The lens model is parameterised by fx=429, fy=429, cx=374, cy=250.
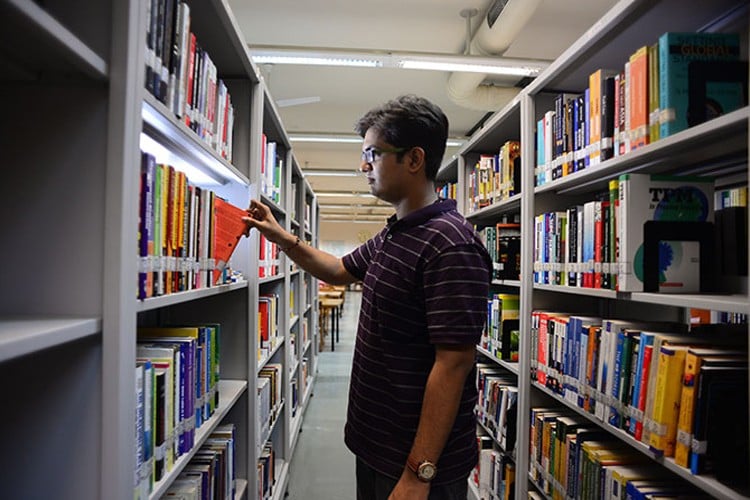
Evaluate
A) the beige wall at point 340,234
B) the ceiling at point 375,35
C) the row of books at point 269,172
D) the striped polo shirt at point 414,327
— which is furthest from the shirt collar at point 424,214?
the beige wall at point 340,234

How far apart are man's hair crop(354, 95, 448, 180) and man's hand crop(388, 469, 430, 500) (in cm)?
89

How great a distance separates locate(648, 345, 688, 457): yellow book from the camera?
1085 mm

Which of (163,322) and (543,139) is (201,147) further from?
(543,139)

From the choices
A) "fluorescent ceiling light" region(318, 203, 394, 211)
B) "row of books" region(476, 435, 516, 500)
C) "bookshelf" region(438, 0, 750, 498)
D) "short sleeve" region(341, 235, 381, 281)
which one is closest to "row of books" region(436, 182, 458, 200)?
"bookshelf" region(438, 0, 750, 498)

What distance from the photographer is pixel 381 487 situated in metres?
1.26

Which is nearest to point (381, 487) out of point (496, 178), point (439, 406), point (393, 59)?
point (439, 406)

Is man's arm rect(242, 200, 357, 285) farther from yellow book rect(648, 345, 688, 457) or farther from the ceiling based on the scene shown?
the ceiling

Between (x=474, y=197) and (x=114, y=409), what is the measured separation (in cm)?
249

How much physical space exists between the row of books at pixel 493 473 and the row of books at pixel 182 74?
201 cm

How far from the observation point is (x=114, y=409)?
0.73 metres

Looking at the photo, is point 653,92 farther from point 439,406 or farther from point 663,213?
point 439,406

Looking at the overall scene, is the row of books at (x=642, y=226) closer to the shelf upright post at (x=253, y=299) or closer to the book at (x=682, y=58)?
the book at (x=682, y=58)

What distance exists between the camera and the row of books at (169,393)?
0.90 m

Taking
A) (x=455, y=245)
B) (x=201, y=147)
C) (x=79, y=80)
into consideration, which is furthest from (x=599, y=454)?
(x=79, y=80)
